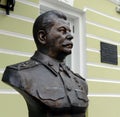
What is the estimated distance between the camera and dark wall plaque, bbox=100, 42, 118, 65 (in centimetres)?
484

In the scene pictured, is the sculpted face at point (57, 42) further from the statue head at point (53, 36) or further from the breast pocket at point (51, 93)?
the breast pocket at point (51, 93)

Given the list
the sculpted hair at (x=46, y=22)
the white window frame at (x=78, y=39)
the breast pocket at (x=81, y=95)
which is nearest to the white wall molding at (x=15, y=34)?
the white window frame at (x=78, y=39)

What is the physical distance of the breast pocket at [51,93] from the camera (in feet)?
5.80

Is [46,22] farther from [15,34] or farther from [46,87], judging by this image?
[15,34]

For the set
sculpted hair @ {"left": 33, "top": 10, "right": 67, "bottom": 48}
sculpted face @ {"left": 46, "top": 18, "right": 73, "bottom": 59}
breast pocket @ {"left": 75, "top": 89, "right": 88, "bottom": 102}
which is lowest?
breast pocket @ {"left": 75, "top": 89, "right": 88, "bottom": 102}

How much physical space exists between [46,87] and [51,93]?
0.04 metres

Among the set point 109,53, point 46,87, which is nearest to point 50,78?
point 46,87

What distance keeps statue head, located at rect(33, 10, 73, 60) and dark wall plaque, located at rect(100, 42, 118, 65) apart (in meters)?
2.93

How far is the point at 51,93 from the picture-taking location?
1.80 m

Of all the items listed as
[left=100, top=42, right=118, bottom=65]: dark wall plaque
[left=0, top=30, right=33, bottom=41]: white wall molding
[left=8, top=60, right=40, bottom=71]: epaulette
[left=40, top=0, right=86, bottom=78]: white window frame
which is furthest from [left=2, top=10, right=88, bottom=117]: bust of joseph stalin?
[left=100, top=42, right=118, bottom=65]: dark wall plaque

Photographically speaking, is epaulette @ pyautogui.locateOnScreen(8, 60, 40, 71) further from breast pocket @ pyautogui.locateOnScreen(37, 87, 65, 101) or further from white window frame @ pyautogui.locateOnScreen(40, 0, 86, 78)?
white window frame @ pyautogui.locateOnScreen(40, 0, 86, 78)

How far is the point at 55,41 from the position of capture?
74.9 inches

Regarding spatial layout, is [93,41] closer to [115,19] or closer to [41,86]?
[115,19]

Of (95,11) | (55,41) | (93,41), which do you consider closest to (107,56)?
(93,41)
